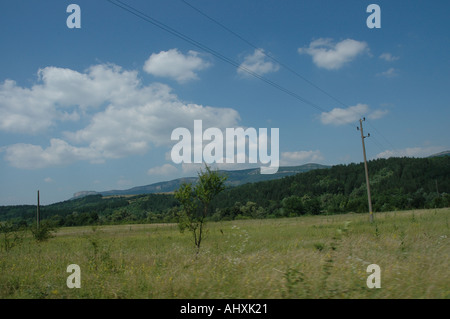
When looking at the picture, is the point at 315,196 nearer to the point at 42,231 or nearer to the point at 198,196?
the point at 42,231

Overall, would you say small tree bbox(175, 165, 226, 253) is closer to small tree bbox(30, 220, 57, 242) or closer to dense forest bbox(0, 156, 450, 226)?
small tree bbox(30, 220, 57, 242)

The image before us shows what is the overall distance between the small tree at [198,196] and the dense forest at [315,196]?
72915 mm

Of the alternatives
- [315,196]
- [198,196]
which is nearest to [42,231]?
[198,196]

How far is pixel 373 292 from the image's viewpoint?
489 centimetres

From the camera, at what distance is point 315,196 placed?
431 feet

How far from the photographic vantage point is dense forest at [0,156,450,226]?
96.0 meters

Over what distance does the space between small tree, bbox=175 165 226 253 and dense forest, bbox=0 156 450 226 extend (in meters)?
72.9

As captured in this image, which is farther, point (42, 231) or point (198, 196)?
point (42, 231)

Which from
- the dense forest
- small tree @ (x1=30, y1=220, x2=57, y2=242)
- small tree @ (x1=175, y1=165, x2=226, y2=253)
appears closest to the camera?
small tree @ (x1=175, y1=165, x2=226, y2=253)

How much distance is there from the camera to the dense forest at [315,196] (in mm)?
96000

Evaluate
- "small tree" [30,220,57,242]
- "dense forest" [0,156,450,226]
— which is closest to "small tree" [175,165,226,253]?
"small tree" [30,220,57,242]

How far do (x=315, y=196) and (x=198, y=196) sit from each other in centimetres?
12451
